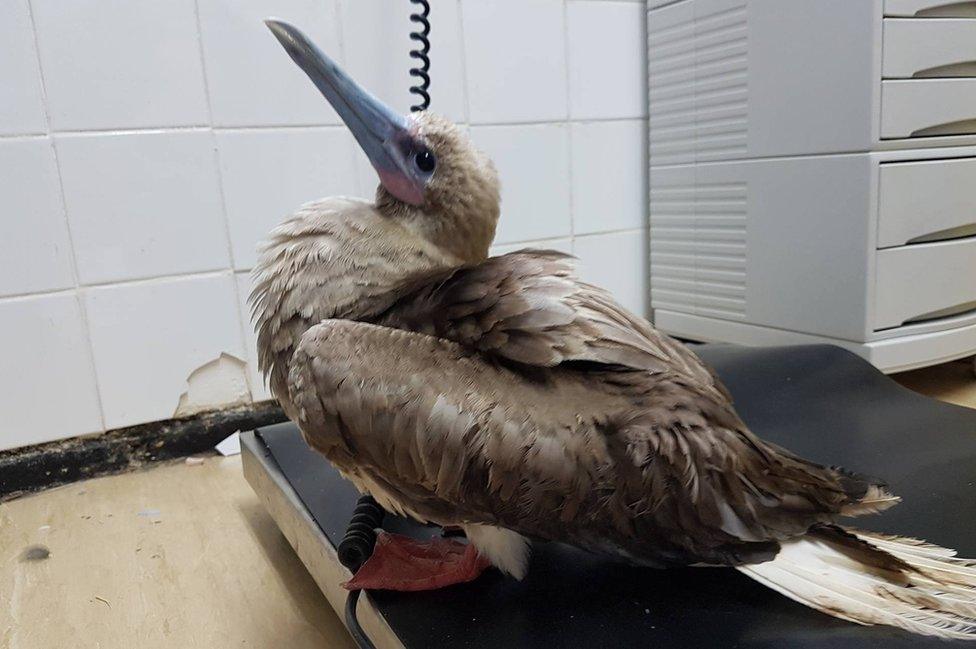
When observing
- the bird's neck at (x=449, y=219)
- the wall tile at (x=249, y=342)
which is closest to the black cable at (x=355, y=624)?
the bird's neck at (x=449, y=219)

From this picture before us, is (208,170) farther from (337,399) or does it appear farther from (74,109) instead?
(337,399)

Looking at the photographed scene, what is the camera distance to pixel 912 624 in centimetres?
56

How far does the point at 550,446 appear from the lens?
0.55 metres

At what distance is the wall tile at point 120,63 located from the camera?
115cm

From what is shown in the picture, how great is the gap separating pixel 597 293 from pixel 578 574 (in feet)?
0.90

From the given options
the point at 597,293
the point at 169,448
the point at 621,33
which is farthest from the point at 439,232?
the point at 621,33

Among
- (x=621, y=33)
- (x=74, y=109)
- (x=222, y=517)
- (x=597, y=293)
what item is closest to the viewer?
(x=597, y=293)

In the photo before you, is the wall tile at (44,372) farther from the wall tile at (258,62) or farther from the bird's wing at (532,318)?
the bird's wing at (532,318)

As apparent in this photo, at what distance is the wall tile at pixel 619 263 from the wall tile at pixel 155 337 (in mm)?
829

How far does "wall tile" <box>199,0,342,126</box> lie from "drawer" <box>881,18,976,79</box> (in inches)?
39.3

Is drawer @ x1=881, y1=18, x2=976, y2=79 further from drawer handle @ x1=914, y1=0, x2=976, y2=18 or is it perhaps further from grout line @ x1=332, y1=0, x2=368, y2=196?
grout line @ x1=332, y1=0, x2=368, y2=196

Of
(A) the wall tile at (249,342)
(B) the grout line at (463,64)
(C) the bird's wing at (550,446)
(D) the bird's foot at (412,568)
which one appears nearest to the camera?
(C) the bird's wing at (550,446)

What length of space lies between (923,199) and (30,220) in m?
1.55

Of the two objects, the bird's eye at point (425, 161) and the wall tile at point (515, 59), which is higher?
the wall tile at point (515, 59)
